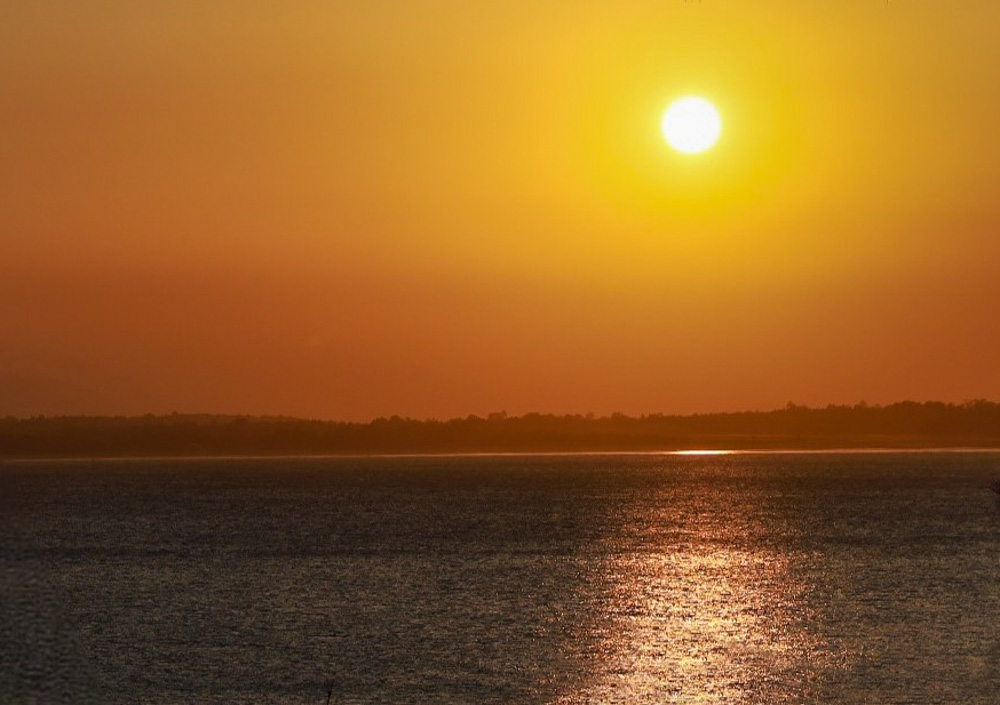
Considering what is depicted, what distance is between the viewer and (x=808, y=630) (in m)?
64.4

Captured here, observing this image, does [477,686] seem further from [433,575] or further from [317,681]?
[433,575]

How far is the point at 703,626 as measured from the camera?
65.2 metres

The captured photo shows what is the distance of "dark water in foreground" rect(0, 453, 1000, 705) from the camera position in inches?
1905

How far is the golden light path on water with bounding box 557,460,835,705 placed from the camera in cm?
4909

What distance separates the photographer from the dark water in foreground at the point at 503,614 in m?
48.4

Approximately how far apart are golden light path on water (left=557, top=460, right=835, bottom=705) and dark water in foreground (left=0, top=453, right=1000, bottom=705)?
208 mm

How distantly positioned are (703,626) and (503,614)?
434 inches

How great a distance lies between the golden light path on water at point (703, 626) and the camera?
49094 mm

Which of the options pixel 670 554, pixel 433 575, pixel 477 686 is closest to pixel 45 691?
pixel 477 686

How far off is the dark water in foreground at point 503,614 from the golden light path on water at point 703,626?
8.2 inches

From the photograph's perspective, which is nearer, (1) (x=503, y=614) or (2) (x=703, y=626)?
(2) (x=703, y=626)

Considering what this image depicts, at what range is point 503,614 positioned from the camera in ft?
234

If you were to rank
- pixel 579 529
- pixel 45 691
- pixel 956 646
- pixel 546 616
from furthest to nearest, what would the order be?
pixel 579 529 → pixel 546 616 → pixel 956 646 → pixel 45 691

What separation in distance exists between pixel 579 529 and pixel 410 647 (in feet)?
265
